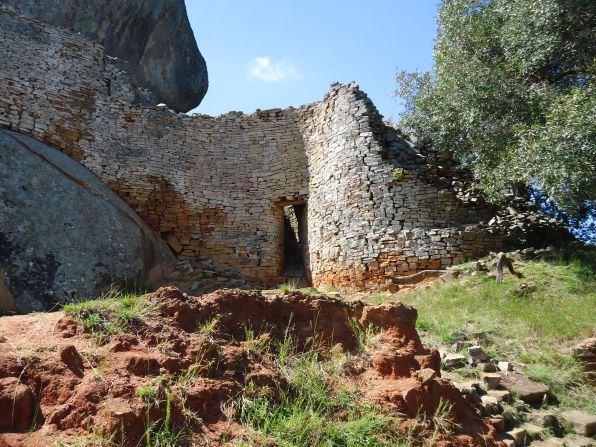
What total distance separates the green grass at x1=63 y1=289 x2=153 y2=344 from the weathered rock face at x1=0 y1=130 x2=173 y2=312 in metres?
4.83

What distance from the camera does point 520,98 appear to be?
445 inches

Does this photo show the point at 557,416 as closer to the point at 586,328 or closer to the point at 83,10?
the point at 586,328

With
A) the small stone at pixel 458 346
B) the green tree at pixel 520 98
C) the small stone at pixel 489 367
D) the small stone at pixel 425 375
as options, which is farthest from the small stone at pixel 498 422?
the green tree at pixel 520 98

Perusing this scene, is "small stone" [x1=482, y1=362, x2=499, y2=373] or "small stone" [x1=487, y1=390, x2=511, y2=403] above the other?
"small stone" [x1=482, y1=362, x2=499, y2=373]

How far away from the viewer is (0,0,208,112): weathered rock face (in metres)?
21.9

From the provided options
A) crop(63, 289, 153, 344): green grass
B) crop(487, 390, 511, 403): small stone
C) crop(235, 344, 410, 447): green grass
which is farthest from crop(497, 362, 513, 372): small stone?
crop(63, 289, 153, 344): green grass

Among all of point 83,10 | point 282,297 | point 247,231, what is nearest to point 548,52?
point 247,231

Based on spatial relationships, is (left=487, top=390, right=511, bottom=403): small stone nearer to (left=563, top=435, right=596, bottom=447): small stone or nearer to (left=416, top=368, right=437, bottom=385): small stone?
(left=563, top=435, right=596, bottom=447): small stone

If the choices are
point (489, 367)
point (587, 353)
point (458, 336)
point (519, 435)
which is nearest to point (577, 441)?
point (519, 435)

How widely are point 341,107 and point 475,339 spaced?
25.1ft

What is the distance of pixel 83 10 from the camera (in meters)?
22.2

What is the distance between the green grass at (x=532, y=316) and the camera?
21.4 feet

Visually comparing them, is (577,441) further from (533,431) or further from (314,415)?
(314,415)

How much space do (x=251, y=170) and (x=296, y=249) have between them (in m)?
2.71
